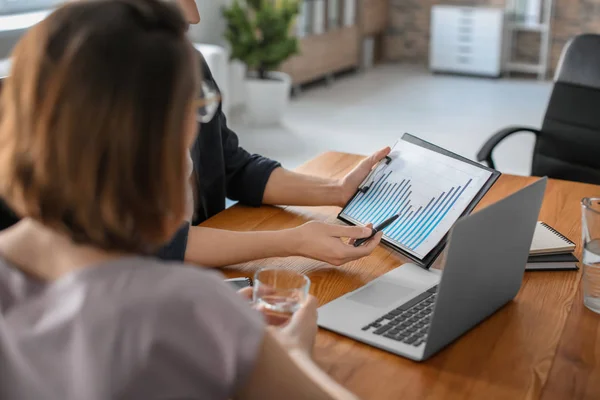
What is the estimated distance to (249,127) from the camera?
5.39m

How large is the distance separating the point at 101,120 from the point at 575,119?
2153mm

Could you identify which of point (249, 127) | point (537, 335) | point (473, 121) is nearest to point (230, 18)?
point (249, 127)

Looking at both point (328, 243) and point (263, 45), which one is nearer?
point (328, 243)

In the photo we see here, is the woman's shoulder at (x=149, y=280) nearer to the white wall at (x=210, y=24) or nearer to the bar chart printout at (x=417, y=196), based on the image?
the bar chart printout at (x=417, y=196)

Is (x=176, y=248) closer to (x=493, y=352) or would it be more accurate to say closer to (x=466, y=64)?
(x=493, y=352)

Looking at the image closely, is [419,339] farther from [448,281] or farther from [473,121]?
[473,121]

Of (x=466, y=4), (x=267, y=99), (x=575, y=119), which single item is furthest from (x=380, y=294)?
(x=466, y=4)

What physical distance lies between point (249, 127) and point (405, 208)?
153 inches

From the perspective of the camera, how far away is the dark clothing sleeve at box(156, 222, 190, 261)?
1.35m

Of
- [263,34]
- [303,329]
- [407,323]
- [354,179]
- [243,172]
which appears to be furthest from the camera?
[263,34]

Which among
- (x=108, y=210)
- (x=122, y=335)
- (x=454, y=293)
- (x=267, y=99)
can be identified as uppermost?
(x=108, y=210)

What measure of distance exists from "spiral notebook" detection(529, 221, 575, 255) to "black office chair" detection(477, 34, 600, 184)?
3.35 ft

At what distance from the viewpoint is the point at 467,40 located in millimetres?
7402

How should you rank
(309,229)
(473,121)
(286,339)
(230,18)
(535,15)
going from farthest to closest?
1. (535,15)
2. (473,121)
3. (230,18)
4. (309,229)
5. (286,339)
